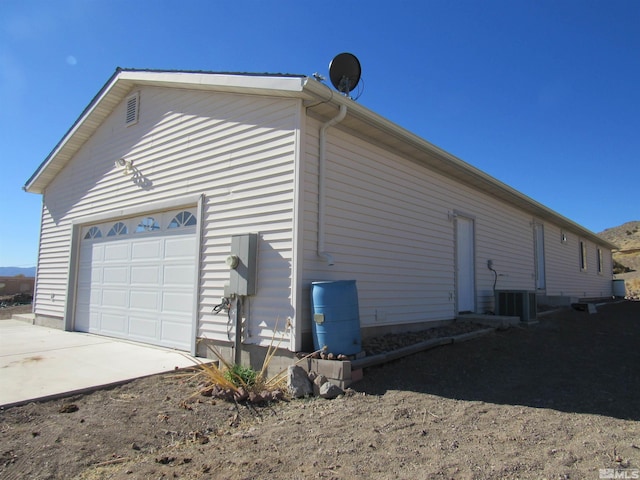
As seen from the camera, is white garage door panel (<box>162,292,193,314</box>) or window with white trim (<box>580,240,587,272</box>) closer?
white garage door panel (<box>162,292,193,314</box>)

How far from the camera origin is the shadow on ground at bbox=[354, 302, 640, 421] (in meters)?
4.22

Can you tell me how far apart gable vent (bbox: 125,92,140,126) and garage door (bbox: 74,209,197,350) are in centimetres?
194

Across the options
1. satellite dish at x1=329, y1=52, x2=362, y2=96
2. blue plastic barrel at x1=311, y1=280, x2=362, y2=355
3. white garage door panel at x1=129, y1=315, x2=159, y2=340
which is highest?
satellite dish at x1=329, y1=52, x2=362, y2=96

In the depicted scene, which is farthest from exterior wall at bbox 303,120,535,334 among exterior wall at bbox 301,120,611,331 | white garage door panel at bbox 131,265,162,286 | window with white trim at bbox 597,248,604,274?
window with white trim at bbox 597,248,604,274

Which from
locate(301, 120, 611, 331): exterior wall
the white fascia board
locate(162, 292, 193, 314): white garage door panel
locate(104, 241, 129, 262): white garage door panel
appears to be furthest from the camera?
locate(104, 241, 129, 262): white garage door panel

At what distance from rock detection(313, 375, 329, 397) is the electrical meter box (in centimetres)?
143

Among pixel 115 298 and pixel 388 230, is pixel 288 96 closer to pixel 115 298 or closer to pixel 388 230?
pixel 388 230

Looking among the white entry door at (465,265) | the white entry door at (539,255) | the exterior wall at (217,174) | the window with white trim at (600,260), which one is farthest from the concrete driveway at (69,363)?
the window with white trim at (600,260)

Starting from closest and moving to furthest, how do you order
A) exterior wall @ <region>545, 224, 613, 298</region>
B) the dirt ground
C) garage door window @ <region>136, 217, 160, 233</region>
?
the dirt ground, garage door window @ <region>136, 217, 160, 233</region>, exterior wall @ <region>545, 224, 613, 298</region>

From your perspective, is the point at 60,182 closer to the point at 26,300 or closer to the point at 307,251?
the point at 307,251

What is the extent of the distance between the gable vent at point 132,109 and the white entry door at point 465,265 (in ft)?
22.2

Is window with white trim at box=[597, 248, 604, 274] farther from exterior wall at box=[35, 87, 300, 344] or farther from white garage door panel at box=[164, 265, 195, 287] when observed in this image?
white garage door panel at box=[164, 265, 195, 287]

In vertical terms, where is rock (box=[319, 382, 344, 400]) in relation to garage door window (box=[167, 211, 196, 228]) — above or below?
below

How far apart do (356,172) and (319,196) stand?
40.6 inches
